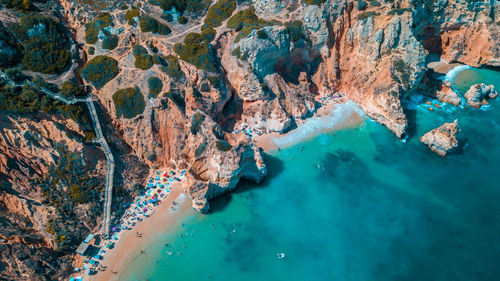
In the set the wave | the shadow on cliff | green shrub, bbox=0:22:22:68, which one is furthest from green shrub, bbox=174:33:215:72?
green shrub, bbox=0:22:22:68

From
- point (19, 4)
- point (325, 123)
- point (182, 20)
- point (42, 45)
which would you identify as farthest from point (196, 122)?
point (19, 4)

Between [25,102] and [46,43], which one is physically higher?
[46,43]

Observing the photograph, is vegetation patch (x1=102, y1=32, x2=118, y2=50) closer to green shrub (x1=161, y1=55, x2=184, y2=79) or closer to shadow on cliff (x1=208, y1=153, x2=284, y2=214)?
green shrub (x1=161, y1=55, x2=184, y2=79)

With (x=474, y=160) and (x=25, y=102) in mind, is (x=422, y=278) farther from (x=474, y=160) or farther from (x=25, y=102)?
(x=25, y=102)

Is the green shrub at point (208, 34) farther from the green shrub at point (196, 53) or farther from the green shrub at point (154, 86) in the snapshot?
the green shrub at point (154, 86)

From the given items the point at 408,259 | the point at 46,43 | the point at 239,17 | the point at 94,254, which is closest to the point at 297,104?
the point at 239,17

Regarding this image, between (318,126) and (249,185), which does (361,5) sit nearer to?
(318,126)

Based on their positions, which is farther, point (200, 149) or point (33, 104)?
point (200, 149)
